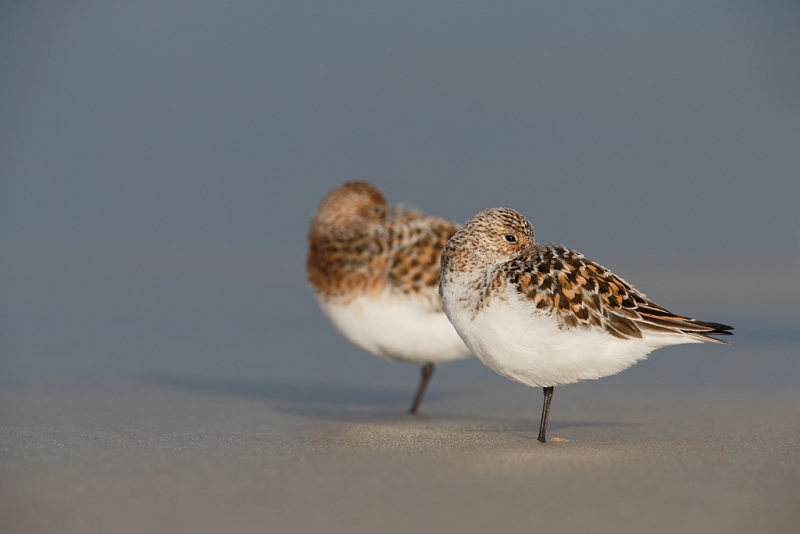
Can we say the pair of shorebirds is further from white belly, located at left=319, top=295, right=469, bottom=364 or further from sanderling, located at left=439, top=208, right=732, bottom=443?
white belly, located at left=319, top=295, right=469, bottom=364

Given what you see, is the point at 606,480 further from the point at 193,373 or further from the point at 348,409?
the point at 193,373

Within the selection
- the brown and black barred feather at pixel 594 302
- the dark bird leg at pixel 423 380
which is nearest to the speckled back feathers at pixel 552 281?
the brown and black barred feather at pixel 594 302

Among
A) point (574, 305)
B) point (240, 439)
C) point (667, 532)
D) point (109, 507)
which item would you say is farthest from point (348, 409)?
point (667, 532)

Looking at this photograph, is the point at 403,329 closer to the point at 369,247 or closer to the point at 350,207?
the point at 369,247

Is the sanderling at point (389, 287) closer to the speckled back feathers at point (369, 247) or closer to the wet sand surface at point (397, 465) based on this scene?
the speckled back feathers at point (369, 247)

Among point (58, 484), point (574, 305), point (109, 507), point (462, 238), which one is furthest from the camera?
point (462, 238)

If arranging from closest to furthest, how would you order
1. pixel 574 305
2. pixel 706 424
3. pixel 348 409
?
A: pixel 574 305 → pixel 706 424 → pixel 348 409

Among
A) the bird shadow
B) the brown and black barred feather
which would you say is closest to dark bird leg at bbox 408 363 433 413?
the bird shadow
